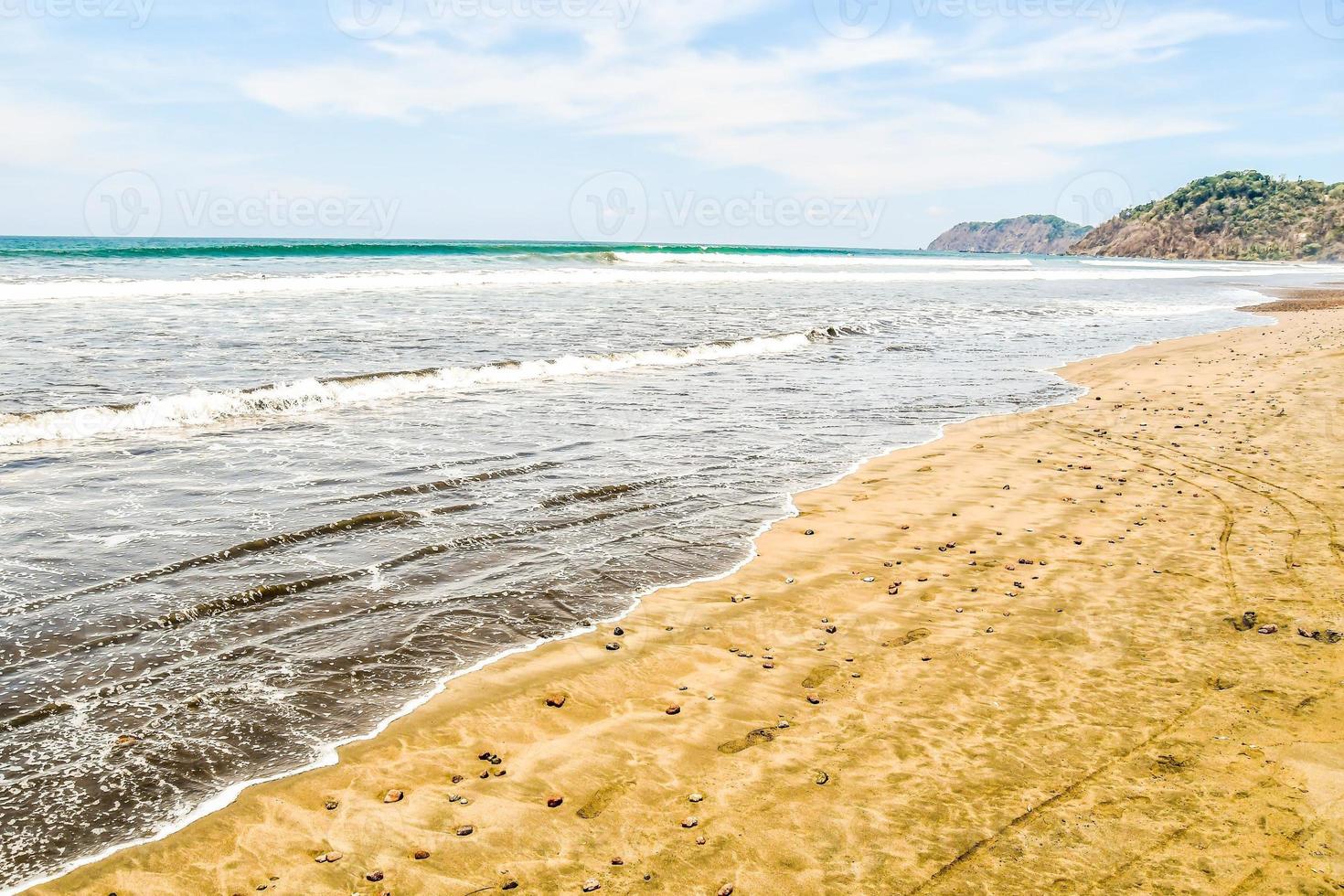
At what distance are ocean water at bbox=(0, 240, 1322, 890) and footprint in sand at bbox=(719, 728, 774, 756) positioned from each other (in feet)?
5.04

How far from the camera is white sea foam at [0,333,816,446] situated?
9477mm

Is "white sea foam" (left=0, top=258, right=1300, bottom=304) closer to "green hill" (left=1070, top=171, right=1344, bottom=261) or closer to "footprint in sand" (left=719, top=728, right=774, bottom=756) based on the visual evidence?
"footprint in sand" (left=719, top=728, right=774, bottom=756)

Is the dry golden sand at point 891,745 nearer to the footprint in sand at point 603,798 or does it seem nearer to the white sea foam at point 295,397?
the footprint in sand at point 603,798

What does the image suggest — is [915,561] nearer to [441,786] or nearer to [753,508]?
[753,508]

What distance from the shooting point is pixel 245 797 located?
3332mm

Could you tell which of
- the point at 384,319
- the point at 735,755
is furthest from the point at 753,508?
the point at 384,319

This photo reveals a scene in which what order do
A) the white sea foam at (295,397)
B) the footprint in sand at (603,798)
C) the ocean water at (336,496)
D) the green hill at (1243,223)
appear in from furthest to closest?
the green hill at (1243,223) → the white sea foam at (295,397) → the ocean water at (336,496) → the footprint in sand at (603,798)

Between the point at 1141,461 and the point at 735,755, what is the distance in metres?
7.35

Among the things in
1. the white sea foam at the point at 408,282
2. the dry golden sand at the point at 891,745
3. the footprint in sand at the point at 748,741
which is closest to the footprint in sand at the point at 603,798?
the dry golden sand at the point at 891,745

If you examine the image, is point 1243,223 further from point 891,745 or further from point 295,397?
point 891,745

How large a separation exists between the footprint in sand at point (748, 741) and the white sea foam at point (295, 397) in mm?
9098

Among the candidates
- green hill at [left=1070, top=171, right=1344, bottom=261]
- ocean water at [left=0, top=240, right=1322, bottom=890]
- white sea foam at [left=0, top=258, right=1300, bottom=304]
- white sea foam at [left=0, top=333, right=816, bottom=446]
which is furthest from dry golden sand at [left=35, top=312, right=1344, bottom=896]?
green hill at [left=1070, top=171, right=1344, bottom=261]

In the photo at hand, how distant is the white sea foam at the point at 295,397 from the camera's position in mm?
9477

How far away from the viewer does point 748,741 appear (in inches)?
148
